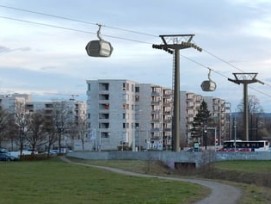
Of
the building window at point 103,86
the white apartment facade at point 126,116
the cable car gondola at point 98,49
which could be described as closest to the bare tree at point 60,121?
the white apartment facade at point 126,116

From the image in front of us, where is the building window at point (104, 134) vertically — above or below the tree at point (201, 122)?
below

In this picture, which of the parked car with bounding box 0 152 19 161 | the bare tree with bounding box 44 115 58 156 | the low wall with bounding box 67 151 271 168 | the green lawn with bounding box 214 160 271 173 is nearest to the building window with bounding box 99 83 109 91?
the bare tree with bounding box 44 115 58 156

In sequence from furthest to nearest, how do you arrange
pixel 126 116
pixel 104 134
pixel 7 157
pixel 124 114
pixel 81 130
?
pixel 126 116 → pixel 124 114 → pixel 104 134 → pixel 81 130 → pixel 7 157

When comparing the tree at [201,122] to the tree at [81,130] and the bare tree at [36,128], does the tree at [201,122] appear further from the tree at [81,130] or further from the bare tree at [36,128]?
the bare tree at [36,128]

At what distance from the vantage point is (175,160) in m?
74.2

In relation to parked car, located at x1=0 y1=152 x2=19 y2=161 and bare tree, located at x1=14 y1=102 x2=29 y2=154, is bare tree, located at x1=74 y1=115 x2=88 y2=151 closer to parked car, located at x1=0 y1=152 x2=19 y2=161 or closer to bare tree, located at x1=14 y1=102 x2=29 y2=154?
bare tree, located at x1=14 y1=102 x2=29 y2=154

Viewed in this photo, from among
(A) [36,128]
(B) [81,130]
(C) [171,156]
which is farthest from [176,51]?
(B) [81,130]

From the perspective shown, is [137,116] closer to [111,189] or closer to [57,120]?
[57,120]

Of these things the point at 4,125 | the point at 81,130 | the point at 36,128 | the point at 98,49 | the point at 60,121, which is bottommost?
the point at 98,49

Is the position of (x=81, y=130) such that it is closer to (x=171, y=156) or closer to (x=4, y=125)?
(x=4, y=125)

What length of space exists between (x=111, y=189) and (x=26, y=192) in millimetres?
4338

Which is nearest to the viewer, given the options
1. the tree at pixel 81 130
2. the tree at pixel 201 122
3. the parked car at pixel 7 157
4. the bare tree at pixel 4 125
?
the parked car at pixel 7 157

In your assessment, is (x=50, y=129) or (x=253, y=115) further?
(x=253, y=115)

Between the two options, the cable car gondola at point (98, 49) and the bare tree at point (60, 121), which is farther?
the bare tree at point (60, 121)
